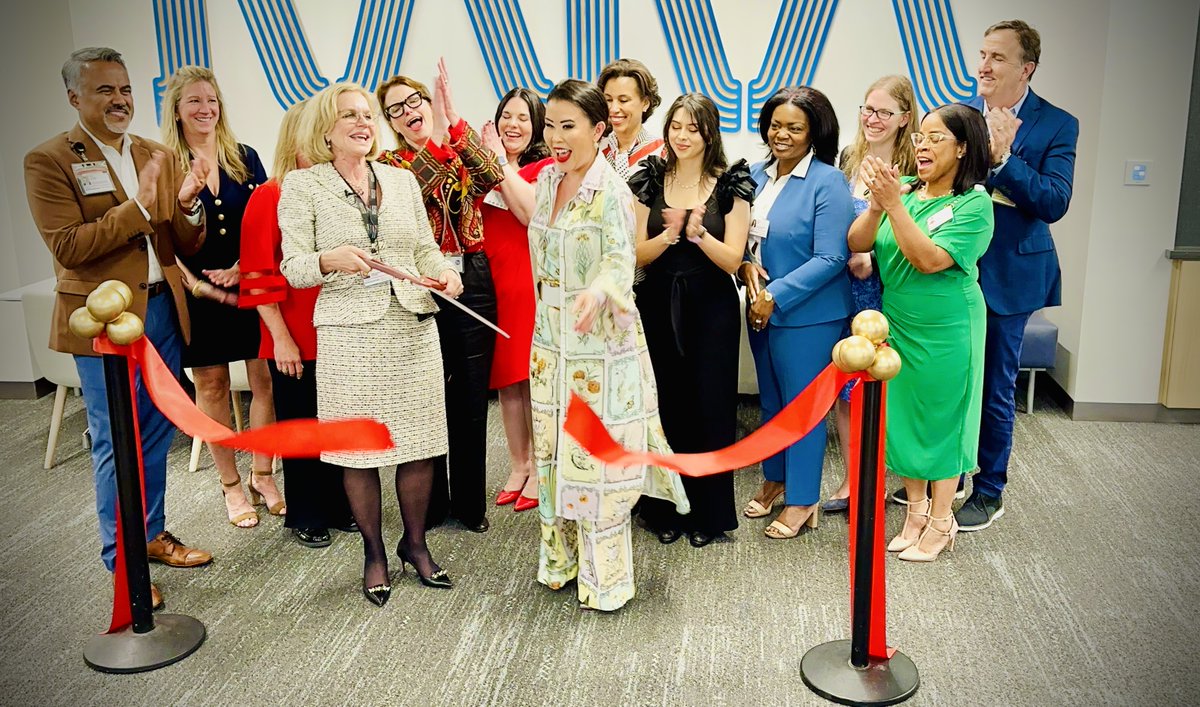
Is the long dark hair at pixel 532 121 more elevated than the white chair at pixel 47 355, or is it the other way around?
the long dark hair at pixel 532 121

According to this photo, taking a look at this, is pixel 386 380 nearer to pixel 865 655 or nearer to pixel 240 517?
pixel 240 517

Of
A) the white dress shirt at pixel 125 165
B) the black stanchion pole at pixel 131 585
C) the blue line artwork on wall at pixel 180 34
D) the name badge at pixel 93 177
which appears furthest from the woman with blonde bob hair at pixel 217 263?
the blue line artwork on wall at pixel 180 34

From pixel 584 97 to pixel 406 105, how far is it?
2.60 feet

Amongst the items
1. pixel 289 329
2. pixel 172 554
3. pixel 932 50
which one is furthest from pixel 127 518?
pixel 932 50

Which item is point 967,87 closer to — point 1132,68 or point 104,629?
point 1132,68

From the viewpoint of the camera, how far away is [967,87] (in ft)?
17.9

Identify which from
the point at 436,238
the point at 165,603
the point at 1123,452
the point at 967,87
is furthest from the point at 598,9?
the point at 165,603

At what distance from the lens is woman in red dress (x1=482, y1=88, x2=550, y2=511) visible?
3662 mm

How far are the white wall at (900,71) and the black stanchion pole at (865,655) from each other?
9.14ft

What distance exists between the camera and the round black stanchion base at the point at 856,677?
2.68 meters

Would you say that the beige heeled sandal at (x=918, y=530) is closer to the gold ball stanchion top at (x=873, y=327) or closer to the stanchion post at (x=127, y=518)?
the gold ball stanchion top at (x=873, y=327)

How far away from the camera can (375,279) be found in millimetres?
3016

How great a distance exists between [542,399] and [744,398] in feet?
8.87

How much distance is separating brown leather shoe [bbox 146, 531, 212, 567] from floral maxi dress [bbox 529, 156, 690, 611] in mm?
1256
